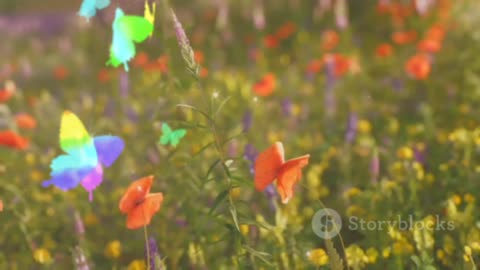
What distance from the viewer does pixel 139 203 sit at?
5.59 feet

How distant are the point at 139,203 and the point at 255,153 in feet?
2.11

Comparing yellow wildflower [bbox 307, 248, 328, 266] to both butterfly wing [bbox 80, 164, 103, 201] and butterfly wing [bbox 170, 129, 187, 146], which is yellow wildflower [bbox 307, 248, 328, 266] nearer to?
butterfly wing [bbox 170, 129, 187, 146]

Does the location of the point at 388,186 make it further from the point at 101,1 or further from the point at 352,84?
the point at 352,84

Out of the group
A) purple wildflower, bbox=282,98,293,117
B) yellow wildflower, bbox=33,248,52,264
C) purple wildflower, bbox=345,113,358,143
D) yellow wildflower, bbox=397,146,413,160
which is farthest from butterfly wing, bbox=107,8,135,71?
purple wildflower, bbox=282,98,293,117

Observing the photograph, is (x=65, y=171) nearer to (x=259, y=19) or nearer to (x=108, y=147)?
(x=108, y=147)

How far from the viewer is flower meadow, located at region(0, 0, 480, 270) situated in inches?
69.3

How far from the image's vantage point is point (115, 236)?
8.67ft

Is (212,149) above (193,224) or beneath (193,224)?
above

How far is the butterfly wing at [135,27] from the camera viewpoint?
5.73ft

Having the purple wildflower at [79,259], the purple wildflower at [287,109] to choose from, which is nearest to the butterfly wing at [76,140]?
the purple wildflower at [79,259]

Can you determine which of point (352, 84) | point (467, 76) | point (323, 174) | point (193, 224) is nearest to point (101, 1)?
point (193, 224)

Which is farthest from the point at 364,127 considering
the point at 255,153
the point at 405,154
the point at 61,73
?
the point at 61,73

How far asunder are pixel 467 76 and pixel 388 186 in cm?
132

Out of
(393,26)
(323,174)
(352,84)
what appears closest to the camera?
(323,174)
